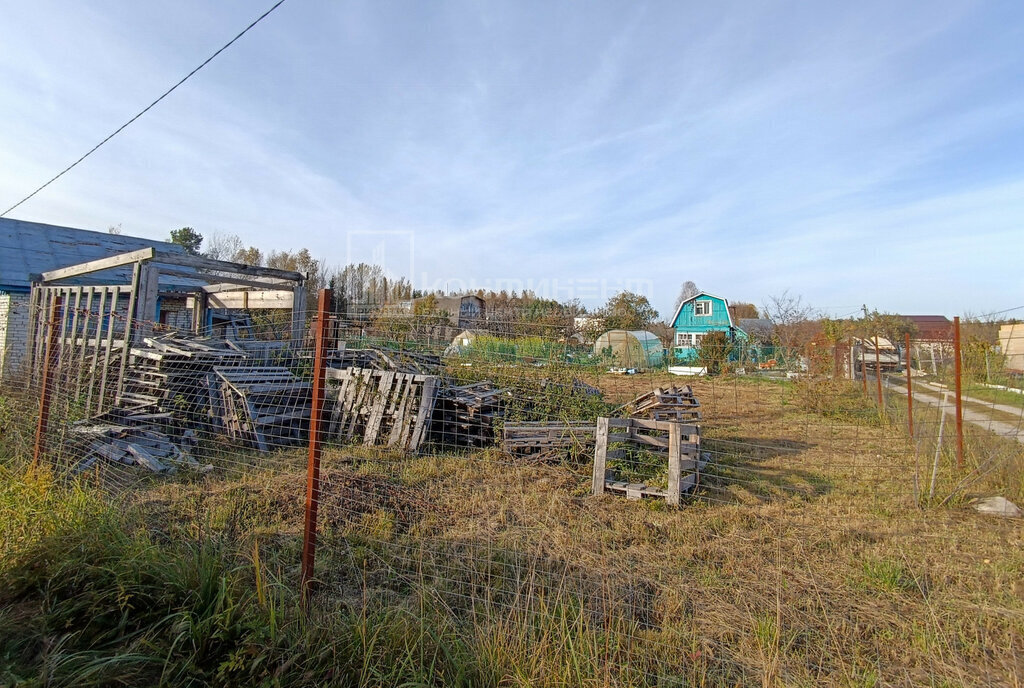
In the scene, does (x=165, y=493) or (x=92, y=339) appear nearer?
(x=165, y=493)

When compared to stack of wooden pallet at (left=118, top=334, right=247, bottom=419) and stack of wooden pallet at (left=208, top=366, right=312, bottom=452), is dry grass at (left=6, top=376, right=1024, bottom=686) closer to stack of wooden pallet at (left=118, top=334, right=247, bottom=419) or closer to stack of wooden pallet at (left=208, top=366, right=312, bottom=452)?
stack of wooden pallet at (left=208, top=366, right=312, bottom=452)

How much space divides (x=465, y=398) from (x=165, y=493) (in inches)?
159

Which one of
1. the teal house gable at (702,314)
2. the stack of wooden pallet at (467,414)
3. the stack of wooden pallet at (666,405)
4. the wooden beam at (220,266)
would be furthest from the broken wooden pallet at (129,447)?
the teal house gable at (702,314)

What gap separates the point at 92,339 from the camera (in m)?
8.14

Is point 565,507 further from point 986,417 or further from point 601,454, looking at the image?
point 986,417

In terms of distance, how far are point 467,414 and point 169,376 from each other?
4631 mm

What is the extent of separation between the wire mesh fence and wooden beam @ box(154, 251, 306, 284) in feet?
4.37

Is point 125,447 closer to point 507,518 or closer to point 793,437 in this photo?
point 507,518

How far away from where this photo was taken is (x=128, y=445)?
19.2ft

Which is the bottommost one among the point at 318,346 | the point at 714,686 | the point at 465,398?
the point at 714,686

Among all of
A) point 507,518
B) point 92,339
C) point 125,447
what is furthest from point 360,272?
point 507,518

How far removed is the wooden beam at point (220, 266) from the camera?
7719 mm

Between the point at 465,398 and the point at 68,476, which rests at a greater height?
the point at 465,398

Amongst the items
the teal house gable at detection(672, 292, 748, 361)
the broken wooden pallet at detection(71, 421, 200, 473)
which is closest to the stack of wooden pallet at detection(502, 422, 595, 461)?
the broken wooden pallet at detection(71, 421, 200, 473)
